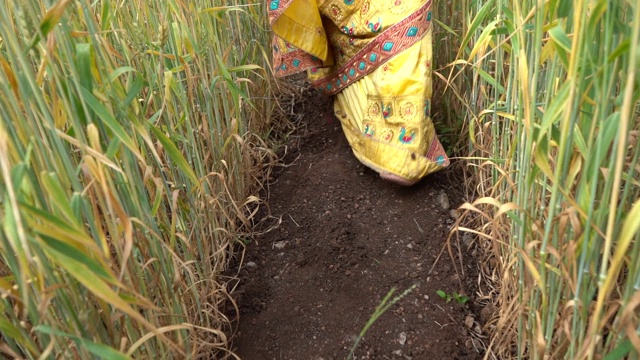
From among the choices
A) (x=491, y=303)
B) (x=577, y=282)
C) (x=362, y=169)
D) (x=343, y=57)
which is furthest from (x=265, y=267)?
(x=577, y=282)

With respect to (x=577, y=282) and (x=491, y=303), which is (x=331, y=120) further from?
(x=577, y=282)

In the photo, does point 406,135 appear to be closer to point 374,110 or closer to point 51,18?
point 374,110

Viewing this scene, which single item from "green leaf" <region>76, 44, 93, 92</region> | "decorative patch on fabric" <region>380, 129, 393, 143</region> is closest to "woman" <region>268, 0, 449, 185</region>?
"decorative patch on fabric" <region>380, 129, 393, 143</region>

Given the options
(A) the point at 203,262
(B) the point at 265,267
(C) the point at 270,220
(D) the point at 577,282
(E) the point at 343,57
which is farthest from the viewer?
(E) the point at 343,57

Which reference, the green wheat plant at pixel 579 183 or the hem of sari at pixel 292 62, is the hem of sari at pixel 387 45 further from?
the green wheat plant at pixel 579 183

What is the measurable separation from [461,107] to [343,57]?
0.36 meters

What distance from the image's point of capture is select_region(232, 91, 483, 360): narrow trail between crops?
113 centimetres

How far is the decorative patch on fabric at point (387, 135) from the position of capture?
4.79ft

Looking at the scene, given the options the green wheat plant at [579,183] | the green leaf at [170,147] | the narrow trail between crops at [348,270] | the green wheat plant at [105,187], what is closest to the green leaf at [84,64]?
the green wheat plant at [105,187]

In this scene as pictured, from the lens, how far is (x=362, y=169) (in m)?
1.57

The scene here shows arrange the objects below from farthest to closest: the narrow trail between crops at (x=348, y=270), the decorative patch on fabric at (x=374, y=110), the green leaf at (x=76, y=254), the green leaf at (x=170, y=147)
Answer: the decorative patch on fabric at (x=374, y=110), the narrow trail between crops at (x=348, y=270), the green leaf at (x=170, y=147), the green leaf at (x=76, y=254)

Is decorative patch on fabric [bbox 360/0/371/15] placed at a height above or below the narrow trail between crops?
above

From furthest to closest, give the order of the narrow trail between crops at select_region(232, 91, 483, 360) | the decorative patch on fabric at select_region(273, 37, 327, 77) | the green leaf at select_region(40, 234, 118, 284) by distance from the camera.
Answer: the decorative patch on fabric at select_region(273, 37, 327, 77), the narrow trail between crops at select_region(232, 91, 483, 360), the green leaf at select_region(40, 234, 118, 284)

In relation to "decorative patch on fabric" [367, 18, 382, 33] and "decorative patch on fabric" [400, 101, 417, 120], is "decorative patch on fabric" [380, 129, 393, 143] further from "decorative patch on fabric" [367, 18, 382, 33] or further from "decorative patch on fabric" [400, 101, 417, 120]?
"decorative patch on fabric" [367, 18, 382, 33]
